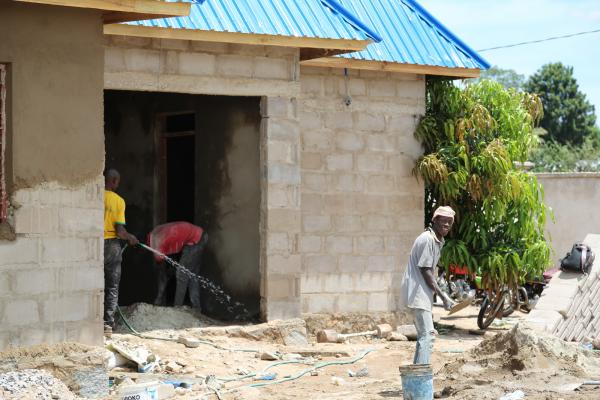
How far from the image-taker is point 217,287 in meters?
14.2

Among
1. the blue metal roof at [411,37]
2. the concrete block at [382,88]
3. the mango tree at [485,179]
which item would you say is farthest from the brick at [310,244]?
the blue metal roof at [411,37]

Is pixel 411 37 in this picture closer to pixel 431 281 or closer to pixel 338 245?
pixel 338 245

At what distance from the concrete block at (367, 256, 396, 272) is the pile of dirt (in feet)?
7.36

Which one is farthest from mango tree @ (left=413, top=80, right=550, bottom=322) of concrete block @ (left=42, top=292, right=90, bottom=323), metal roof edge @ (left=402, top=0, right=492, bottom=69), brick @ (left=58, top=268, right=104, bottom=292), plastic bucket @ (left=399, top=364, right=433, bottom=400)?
concrete block @ (left=42, top=292, right=90, bottom=323)

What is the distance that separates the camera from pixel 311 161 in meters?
14.0

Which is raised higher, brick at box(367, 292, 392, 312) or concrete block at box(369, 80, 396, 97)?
concrete block at box(369, 80, 396, 97)

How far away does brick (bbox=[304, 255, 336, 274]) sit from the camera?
14.0 metres

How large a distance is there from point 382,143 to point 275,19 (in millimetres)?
2549

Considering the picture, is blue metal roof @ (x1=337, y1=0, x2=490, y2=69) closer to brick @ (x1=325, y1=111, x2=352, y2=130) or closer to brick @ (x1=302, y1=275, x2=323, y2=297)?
brick @ (x1=325, y1=111, x2=352, y2=130)

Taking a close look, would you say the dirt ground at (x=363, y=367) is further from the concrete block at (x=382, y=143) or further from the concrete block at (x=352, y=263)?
the concrete block at (x=382, y=143)

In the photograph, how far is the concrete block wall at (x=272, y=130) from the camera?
498 inches

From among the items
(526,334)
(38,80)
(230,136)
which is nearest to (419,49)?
(230,136)

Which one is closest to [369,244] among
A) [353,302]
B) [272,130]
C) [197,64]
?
[353,302]

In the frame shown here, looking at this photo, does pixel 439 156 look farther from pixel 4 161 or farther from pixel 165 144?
pixel 4 161
